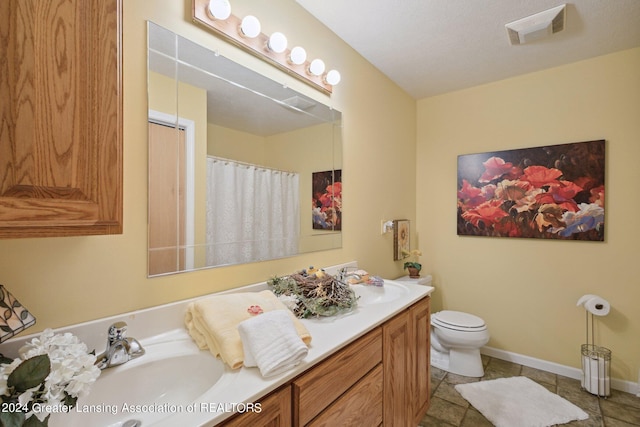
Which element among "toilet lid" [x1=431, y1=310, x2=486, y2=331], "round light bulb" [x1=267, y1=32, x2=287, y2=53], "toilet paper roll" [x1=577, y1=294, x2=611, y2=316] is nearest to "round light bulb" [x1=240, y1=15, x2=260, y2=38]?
"round light bulb" [x1=267, y1=32, x2=287, y2=53]

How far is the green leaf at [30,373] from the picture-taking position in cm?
52

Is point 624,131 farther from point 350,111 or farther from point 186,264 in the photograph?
point 186,264

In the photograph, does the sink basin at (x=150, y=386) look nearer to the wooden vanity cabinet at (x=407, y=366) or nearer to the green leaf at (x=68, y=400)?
the green leaf at (x=68, y=400)

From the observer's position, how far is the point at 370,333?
119cm

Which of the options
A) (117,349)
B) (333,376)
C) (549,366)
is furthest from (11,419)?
(549,366)

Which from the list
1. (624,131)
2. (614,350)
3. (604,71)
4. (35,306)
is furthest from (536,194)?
(35,306)

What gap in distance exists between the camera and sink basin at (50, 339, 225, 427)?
2.56 ft

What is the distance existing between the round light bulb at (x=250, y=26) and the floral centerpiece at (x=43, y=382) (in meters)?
1.33

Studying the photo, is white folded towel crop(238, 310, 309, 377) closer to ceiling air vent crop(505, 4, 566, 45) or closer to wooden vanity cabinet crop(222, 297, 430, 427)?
wooden vanity cabinet crop(222, 297, 430, 427)

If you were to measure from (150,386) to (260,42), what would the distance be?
59.2 inches

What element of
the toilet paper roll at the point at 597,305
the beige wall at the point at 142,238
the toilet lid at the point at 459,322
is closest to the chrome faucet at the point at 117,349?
the beige wall at the point at 142,238

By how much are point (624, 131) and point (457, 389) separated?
89.1 inches

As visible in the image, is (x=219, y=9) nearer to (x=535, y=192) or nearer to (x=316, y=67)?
(x=316, y=67)

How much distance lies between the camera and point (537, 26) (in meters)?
1.83
